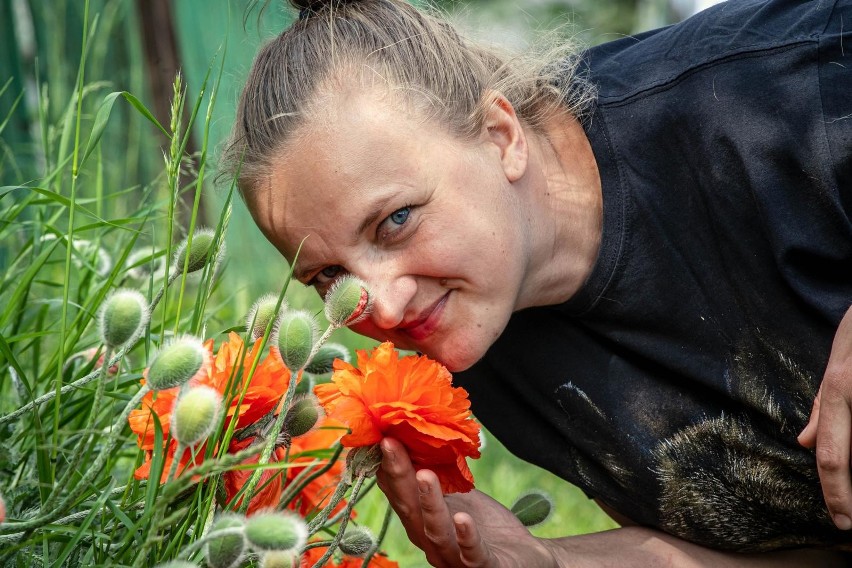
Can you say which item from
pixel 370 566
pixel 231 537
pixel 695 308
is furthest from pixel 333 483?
pixel 695 308

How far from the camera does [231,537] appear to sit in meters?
0.98

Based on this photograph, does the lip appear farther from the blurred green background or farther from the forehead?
the blurred green background

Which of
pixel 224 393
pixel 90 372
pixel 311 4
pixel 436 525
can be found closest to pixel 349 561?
pixel 436 525

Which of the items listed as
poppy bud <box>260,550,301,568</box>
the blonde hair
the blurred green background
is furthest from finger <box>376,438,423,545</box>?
the blurred green background

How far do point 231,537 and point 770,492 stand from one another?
1.29 meters

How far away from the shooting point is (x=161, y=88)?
14.3 feet

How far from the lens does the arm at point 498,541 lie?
1320mm

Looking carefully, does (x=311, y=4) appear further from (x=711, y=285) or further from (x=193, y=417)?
(x=193, y=417)

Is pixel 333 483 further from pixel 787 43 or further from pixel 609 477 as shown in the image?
pixel 787 43

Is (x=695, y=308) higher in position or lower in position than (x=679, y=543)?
higher

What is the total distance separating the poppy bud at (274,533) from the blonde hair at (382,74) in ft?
2.54

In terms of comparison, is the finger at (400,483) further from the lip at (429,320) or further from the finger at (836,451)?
the finger at (836,451)

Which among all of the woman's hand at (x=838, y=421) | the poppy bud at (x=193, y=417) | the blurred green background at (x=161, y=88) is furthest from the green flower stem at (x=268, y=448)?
the blurred green background at (x=161, y=88)

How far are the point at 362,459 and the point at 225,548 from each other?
12.5 inches
